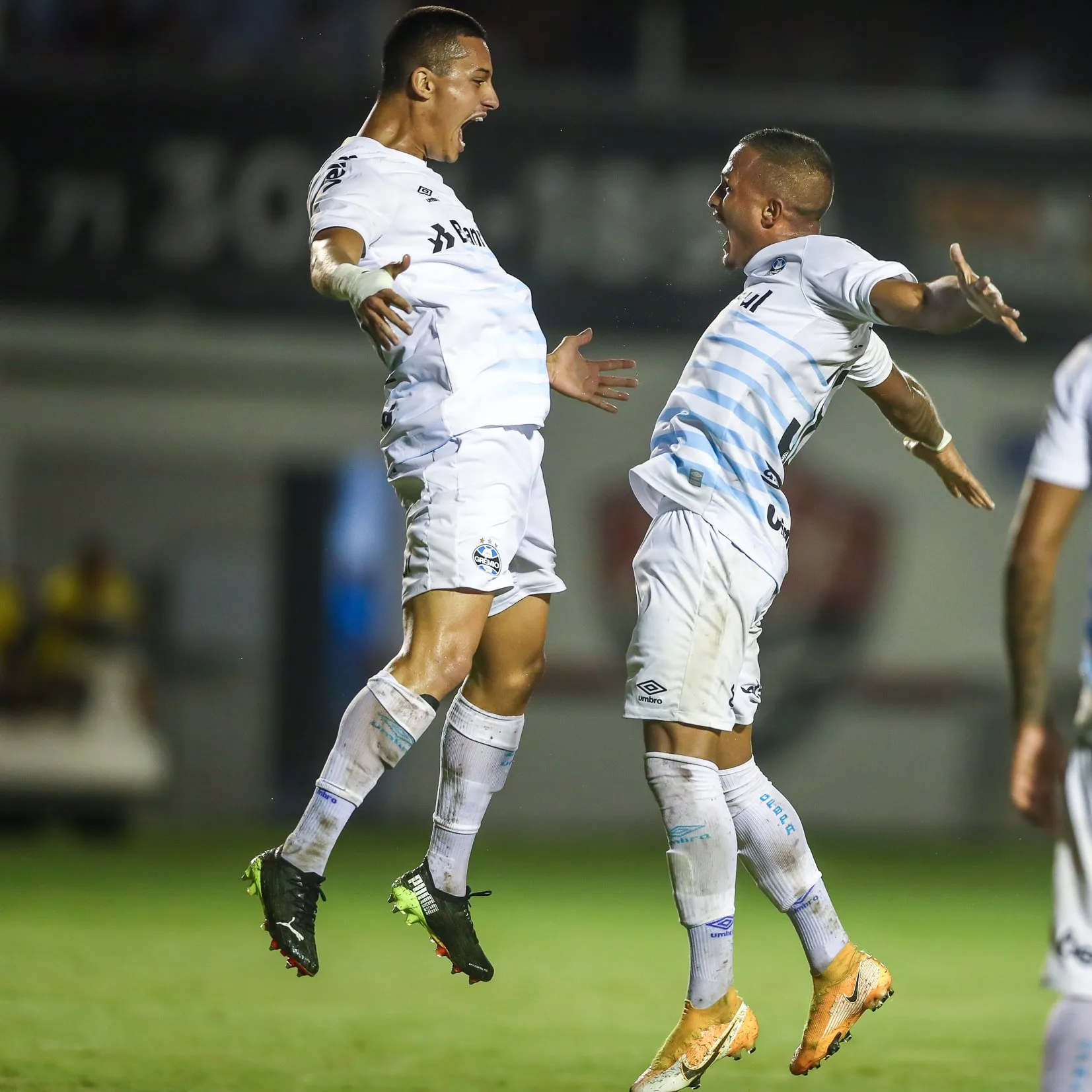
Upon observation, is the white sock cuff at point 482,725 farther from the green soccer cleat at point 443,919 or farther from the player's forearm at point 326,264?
the player's forearm at point 326,264

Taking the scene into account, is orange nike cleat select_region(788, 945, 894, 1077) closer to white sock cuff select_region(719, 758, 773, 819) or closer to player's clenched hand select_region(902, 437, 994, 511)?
white sock cuff select_region(719, 758, 773, 819)

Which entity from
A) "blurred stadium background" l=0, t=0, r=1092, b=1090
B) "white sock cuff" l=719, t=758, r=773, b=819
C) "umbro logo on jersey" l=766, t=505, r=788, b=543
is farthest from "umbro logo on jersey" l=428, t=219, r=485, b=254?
"blurred stadium background" l=0, t=0, r=1092, b=1090

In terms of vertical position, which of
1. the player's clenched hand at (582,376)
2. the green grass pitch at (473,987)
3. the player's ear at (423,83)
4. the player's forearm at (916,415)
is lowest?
the green grass pitch at (473,987)

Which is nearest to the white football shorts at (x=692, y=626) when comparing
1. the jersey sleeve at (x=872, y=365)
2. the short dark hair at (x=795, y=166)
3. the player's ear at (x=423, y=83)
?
the jersey sleeve at (x=872, y=365)

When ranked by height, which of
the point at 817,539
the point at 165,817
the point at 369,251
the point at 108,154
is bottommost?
the point at 165,817

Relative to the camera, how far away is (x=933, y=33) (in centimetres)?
1589

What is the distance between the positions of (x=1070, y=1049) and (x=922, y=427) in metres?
2.10

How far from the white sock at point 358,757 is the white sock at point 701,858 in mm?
601

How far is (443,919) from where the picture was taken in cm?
457

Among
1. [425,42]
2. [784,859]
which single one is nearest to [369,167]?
[425,42]

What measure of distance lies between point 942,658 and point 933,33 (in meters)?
5.51

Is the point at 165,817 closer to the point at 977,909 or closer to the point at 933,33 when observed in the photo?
the point at 977,909

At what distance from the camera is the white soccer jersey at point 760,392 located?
4562 mm

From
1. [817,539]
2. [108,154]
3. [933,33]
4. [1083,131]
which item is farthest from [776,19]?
[108,154]
